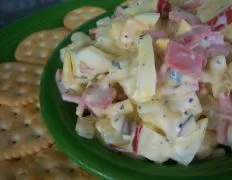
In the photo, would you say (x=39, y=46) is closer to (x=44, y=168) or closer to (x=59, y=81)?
(x=59, y=81)

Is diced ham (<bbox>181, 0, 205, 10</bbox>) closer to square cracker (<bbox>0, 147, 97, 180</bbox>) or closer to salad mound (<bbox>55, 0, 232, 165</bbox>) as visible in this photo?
salad mound (<bbox>55, 0, 232, 165</bbox>)

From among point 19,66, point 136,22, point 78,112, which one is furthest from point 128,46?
point 19,66

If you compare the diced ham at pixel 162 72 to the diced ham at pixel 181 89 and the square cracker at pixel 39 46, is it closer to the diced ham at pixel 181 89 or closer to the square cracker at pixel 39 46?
the diced ham at pixel 181 89

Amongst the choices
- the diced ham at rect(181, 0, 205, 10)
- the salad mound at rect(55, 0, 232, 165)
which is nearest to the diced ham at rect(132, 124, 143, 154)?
the salad mound at rect(55, 0, 232, 165)

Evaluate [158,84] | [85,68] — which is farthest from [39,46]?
[158,84]

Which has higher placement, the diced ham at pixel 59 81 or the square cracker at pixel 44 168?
the diced ham at pixel 59 81

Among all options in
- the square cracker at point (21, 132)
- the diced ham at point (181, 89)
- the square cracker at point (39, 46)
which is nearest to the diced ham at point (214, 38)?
the diced ham at point (181, 89)
